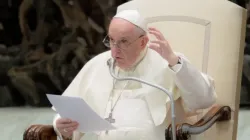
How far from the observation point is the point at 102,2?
4.51 meters

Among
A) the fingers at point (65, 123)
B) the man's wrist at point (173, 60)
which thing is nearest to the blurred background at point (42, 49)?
the fingers at point (65, 123)

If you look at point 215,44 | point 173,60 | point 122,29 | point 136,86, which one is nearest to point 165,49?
point 173,60

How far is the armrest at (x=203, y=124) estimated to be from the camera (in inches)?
90.3

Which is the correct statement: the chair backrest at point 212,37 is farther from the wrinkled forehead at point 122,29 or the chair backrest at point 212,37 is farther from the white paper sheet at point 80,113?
the white paper sheet at point 80,113

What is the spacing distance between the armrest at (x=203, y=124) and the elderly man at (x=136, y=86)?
0.22 feet

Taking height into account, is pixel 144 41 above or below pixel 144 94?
above

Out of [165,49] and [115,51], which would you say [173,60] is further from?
[115,51]

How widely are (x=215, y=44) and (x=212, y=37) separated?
0.04 m

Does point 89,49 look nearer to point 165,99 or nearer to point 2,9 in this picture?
point 2,9

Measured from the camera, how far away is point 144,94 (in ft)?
8.61

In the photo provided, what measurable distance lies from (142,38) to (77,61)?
210cm

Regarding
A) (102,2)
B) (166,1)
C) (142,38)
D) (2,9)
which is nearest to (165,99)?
(142,38)

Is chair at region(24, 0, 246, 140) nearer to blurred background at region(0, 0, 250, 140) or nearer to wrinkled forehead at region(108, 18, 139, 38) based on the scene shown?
wrinkled forehead at region(108, 18, 139, 38)

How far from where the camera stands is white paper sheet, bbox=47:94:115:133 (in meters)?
2.29
